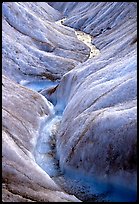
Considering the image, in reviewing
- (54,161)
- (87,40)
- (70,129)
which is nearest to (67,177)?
(54,161)

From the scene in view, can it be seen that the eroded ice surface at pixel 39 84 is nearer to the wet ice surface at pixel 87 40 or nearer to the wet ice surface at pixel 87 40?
the wet ice surface at pixel 87 40

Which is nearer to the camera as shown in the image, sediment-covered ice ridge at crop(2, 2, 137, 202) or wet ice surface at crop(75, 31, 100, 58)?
sediment-covered ice ridge at crop(2, 2, 137, 202)

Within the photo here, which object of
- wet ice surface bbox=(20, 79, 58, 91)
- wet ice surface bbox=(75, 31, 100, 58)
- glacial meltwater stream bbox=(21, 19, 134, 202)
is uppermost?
wet ice surface bbox=(75, 31, 100, 58)

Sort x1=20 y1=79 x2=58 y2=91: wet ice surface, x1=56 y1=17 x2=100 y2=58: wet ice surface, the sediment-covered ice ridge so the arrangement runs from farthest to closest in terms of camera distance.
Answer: x1=56 y1=17 x2=100 y2=58: wet ice surface → x1=20 y1=79 x2=58 y2=91: wet ice surface → the sediment-covered ice ridge

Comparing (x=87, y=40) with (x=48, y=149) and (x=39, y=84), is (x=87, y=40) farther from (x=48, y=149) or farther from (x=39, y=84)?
(x=48, y=149)

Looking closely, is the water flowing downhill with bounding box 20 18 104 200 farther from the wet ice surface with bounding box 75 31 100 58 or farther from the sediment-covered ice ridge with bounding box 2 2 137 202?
the wet ice surface with bounding box 75 31 100 58

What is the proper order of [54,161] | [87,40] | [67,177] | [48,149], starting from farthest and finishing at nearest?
[87,40] < [48,149] < [54,161] < [67,177]

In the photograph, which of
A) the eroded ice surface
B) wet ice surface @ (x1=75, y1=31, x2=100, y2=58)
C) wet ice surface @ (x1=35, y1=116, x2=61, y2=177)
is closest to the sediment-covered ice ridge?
wet ice surface @ (x1=35, y1=116, x2=61, y2=177)

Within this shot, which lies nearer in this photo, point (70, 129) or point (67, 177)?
point (67, 177)

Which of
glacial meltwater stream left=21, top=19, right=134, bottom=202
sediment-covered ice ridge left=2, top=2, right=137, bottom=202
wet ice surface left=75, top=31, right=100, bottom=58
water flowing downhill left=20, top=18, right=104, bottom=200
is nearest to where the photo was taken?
sediment-covered ice ridge left=2, top=2, right=137, bottom=202
